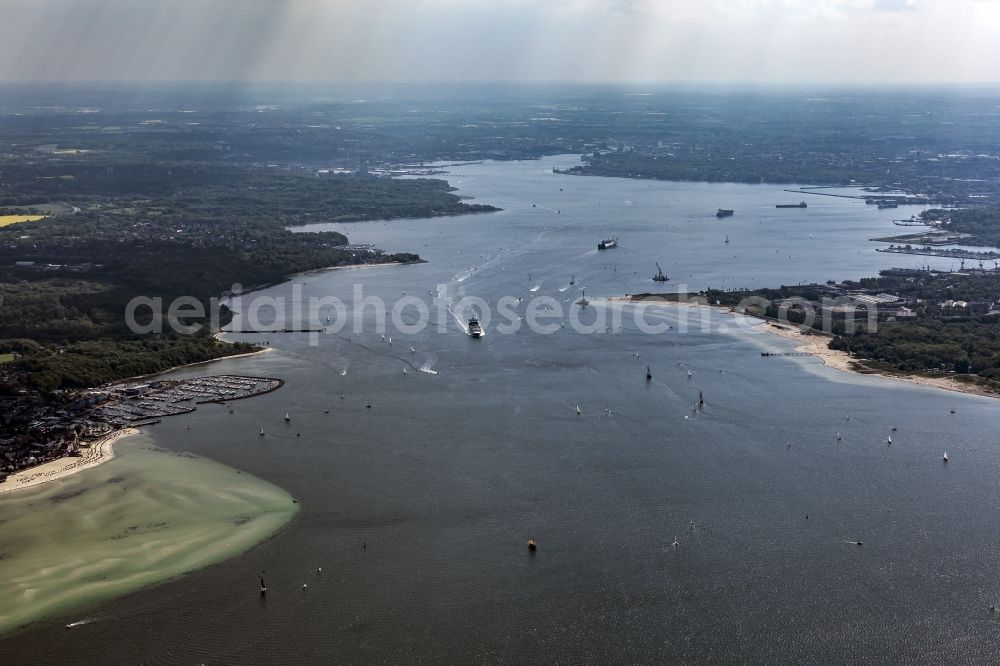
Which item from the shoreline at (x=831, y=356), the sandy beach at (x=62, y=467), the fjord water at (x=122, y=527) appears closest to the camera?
the fjord water at (x=122, y=527)

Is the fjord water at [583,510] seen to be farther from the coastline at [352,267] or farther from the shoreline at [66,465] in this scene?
the coastline at [352,267]

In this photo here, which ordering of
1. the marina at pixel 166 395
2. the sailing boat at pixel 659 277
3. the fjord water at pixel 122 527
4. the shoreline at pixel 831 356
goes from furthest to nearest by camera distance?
the sailing boat at pixel 659 277 < the shoreline at pixel 831 356 < the marina at pixel 166 395 < the fjord water at pixel 122 527

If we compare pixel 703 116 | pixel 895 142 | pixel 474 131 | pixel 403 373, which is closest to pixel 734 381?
pixel 403 373

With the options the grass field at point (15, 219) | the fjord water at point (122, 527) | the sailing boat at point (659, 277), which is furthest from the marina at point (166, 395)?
the grass field at point (15, 219)

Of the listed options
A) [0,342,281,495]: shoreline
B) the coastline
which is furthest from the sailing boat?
[0,342,281,495]: shoreline

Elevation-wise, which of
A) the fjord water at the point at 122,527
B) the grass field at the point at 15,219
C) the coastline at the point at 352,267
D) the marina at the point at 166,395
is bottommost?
the fjord water at the point at 122,527

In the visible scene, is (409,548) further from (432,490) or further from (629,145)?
(629,145)

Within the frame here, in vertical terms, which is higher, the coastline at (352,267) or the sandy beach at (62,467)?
the coastline at (352,267)

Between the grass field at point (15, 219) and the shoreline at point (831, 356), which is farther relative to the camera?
the grass field at point (15, 219)
